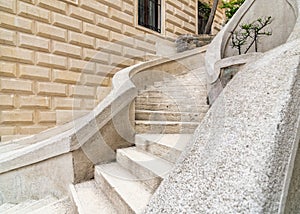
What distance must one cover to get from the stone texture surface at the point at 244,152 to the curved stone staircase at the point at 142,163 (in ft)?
2.09

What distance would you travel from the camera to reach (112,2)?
267 inches

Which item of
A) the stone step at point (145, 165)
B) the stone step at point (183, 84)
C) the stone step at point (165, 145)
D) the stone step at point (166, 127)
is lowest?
→ the stone step at point (145, 165)

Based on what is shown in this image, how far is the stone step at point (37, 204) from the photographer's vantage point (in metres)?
2.29

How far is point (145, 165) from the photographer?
6.72 feet

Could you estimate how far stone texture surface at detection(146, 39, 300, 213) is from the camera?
0.85 metres

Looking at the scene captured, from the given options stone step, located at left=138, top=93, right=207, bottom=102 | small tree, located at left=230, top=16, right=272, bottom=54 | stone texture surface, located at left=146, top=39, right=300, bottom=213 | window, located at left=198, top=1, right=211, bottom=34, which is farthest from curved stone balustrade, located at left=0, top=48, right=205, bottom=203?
window, located at left=198, top=1, right=211, bottom=34

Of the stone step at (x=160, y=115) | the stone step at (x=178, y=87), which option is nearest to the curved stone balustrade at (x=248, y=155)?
the stone step at (x=160, y=115)

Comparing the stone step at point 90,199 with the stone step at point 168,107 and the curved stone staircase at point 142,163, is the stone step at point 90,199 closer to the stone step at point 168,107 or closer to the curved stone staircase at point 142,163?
the curved stone staircase at point 142,163

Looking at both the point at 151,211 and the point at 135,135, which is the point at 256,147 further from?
the point at 135,135

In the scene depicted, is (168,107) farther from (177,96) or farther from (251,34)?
(251,34)

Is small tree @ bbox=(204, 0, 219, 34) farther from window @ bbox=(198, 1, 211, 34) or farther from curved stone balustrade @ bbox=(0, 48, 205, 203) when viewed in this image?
curved stone balustrade @ bbox=(0, 48, 205, 203)

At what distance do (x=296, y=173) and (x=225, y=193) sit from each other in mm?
319

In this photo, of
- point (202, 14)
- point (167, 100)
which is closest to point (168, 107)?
point (167, 100)

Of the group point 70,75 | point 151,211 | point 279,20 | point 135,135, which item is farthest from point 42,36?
point 151,211
